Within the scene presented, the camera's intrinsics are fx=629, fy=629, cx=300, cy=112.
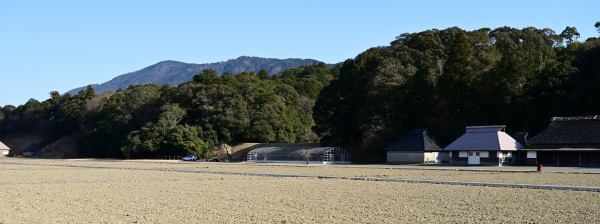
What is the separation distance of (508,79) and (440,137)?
7.40 meters

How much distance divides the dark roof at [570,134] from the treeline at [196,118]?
32.8 m

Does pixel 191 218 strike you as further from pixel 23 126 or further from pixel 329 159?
pixel 23 126

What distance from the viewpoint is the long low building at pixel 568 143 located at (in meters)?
42.4

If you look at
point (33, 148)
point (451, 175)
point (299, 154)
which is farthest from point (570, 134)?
point (33, 148)

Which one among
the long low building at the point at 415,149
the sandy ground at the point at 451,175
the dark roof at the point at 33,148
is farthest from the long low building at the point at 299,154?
the dark roof at the point at 33,148

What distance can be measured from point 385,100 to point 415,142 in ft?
16.0

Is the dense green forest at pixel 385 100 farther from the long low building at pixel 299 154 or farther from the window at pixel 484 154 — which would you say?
the window at pixel 484 154

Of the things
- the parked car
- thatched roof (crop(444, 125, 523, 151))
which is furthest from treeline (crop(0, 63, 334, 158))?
thatched roof (crop(444, 125, 523, 151))

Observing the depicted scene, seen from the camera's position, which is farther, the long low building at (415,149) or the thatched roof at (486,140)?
the long low building at (415,149)

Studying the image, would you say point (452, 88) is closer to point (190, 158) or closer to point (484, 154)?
point (484, 154)

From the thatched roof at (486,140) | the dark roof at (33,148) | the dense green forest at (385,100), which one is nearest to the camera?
the thatched roof at (486,140)

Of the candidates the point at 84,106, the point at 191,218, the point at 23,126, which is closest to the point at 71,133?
the point at 84,106

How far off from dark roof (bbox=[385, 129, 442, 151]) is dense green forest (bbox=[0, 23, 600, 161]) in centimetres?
163

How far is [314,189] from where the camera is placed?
21031 millimetres
